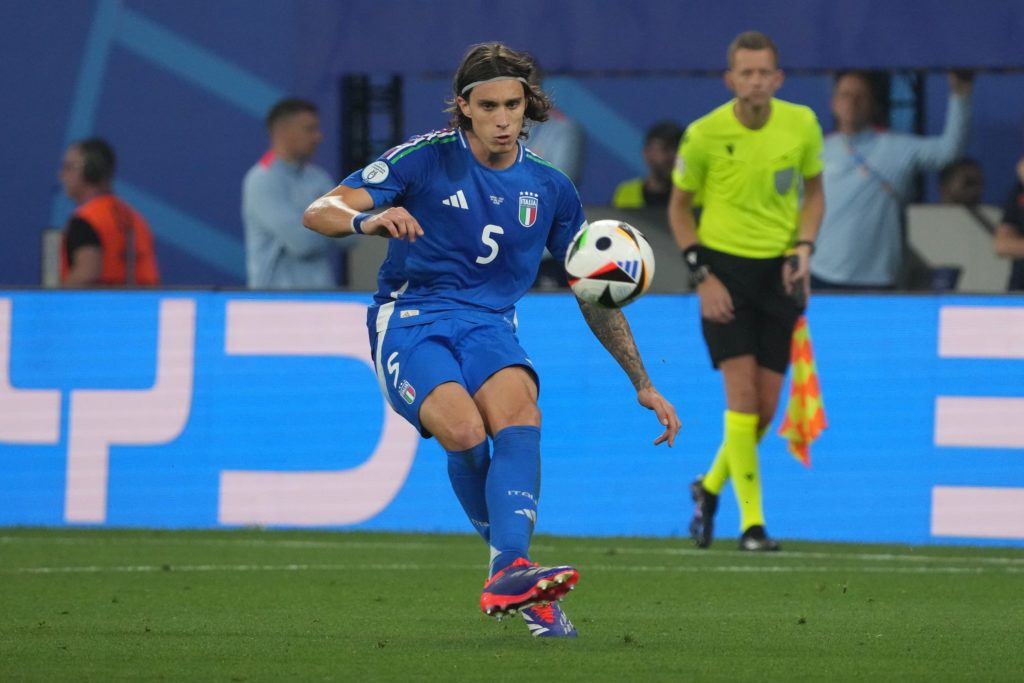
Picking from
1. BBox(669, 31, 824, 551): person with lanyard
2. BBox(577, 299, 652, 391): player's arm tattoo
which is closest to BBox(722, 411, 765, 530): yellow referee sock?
BBox(669, 31, 824, 551): person with lanyard

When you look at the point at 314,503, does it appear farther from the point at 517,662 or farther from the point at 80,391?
the point at 517,662

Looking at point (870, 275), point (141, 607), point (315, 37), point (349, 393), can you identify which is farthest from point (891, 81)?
point (141, 607)

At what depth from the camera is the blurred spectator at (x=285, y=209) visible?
10789 mm

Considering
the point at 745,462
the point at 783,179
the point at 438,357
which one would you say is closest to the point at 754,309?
the point at 783,179

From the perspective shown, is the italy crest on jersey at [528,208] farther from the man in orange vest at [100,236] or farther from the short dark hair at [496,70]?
the man in orange vest at [100,236]

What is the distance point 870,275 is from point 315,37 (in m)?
4.01

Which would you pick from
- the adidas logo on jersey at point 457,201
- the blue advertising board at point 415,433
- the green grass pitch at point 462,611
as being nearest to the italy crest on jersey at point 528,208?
the adidas logo on jersey at point 457,201

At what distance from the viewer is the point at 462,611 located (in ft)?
21.6

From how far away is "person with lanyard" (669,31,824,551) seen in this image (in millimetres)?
8867

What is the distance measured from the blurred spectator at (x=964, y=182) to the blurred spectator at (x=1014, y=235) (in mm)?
856

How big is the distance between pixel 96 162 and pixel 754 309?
431cm

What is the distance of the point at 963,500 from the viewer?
30.7ft

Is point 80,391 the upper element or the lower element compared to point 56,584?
upper

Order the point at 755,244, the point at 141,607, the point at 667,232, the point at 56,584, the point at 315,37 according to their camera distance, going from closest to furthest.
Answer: the point at 141,607
the point at 56,584
the point at 755,244
the point at 667,232
the point at 315,37
